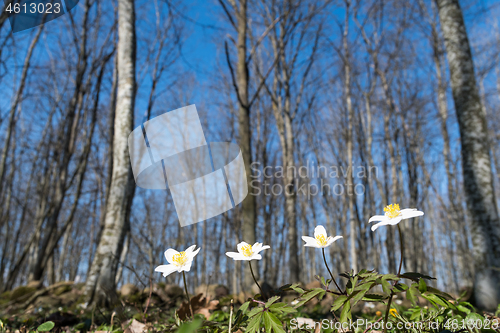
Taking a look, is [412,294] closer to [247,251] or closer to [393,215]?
[393,215]

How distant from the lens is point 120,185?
2.87 metres

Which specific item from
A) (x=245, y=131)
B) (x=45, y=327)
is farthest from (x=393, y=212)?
(x=245, y=131)

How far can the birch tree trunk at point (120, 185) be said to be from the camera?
2.62 meters

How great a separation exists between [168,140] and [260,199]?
9172 mm

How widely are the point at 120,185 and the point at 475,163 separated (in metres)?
3.66

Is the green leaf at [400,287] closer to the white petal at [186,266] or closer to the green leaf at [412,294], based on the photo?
the green leaf at [412,294]

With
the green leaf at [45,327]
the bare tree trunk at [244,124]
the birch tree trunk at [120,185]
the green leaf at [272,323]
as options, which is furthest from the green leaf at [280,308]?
the bare tree trunk at [244,124]

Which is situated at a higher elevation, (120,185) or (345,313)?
(120,185)

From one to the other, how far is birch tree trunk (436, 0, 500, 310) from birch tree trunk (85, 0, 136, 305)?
3383 mm

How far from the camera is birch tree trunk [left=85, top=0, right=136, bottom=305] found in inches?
103

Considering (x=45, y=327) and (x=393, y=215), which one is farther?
(x=45, y=327)

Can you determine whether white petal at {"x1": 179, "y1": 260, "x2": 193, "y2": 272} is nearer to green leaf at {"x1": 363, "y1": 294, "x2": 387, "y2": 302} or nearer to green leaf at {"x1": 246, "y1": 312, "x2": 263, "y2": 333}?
green leaf at {"x1": 246, "y1": 312, "x2": 263, "y2": 333}

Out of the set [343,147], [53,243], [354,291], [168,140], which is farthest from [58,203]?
[343,147]

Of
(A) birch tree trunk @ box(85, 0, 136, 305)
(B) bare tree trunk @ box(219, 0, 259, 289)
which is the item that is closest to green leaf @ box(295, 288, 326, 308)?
(A) birch tree trunk @ box(85, 0, 136, 305)
